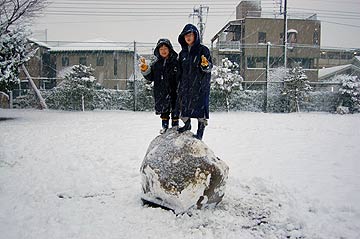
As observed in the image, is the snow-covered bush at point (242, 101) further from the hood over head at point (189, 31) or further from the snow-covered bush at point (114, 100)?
the hood over head at point (189, 31)

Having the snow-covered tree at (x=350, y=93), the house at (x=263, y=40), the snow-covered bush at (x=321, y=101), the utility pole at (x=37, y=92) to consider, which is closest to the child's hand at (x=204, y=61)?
the snow-covered bush at (x=321, y=101)

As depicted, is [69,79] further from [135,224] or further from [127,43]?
[135,224]

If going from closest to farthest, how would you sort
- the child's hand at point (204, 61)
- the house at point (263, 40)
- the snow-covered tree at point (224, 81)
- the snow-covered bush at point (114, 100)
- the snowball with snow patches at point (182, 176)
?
1. the snowball with snow patches at point (182, 176)
2. the child's hand at point (204, 61)
3. the snow-covered tree at point (224, 81)
4. the snow-covered bush at point (114, 100)
5. the house at point (263, 40)

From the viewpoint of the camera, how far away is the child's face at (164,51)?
4270 mm

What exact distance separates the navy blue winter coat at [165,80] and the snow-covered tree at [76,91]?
12.9 m

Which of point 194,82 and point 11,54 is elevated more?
point 11,54

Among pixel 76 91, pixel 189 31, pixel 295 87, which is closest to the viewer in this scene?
pixel 189 31

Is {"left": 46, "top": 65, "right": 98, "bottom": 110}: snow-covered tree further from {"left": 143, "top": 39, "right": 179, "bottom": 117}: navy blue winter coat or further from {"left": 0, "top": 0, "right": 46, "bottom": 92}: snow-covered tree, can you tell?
{"left": 143, "top": 39, "right": 179, "bottom": 117}: navy blue winter coat

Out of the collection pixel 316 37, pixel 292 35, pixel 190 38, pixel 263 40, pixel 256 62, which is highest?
pixel 292 35

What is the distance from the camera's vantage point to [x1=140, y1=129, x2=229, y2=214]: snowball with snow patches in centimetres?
365

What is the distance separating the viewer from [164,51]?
14.1 ft

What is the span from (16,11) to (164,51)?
12.3 metres

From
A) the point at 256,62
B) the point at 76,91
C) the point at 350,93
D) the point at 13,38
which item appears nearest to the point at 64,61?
the point at 76,91

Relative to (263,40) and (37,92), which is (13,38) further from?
(263,40)
